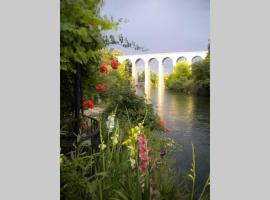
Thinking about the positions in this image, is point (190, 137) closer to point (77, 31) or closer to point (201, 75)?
point (77, 31)

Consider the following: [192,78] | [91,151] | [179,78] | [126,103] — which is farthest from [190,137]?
[179,78]

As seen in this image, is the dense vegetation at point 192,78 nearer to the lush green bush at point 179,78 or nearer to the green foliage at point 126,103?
the lush green bush at point 179,78

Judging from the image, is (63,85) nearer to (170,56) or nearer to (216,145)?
(216,145)

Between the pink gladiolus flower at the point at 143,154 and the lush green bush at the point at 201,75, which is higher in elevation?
the lush green bush at the point at 201,75

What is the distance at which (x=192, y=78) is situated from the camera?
23.4 meters

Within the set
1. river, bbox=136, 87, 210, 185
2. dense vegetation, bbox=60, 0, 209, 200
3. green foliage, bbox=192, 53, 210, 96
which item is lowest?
river, bbox=136, 87, 210, 185

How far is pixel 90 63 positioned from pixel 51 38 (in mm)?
1583

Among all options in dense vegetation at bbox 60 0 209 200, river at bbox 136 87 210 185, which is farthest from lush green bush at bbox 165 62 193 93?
dense vegetation at bbox 60 0 209 200

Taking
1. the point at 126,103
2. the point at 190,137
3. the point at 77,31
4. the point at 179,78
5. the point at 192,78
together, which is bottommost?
the point at 190,137

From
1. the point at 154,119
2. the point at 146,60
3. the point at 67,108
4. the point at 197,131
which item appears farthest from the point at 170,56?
the point at 67,108

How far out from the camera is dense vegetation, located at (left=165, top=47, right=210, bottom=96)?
19.3 m

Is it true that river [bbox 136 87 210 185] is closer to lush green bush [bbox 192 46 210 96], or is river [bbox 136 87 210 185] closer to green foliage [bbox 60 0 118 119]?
green foliage [bbox 60 0 118 119]

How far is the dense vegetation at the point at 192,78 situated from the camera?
63.3ft

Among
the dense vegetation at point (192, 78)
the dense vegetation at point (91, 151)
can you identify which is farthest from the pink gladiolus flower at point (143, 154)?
the dense vegetation at point (192, 78)
